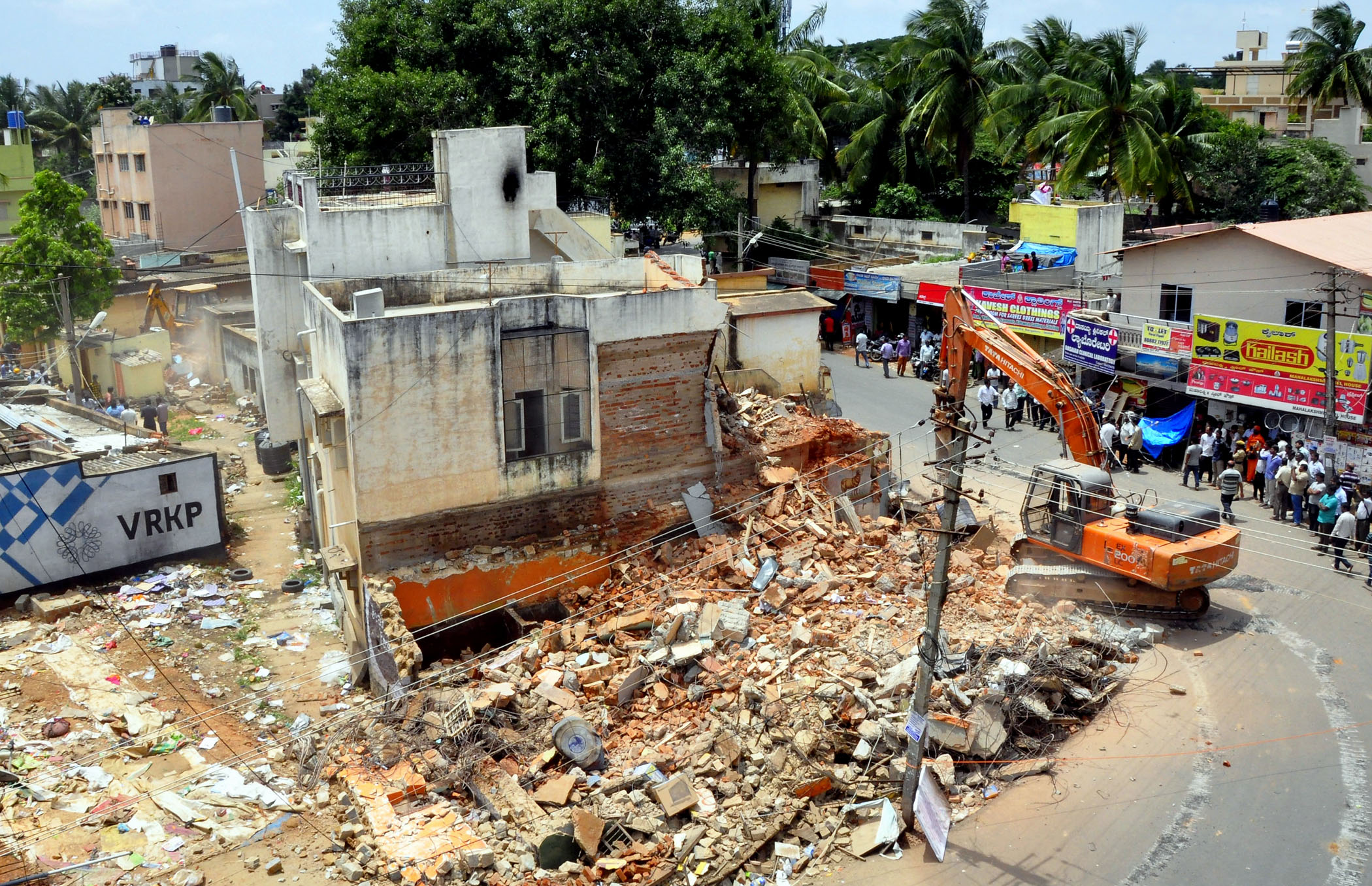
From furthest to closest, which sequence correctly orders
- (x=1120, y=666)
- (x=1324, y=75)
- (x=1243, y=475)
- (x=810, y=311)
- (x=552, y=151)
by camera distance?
1. (x=1324, y=75)
2. (x=552, y=151)
3. (x=810, y=311)
4. (x=1243, y=475)
5. (x=1120, y=666)

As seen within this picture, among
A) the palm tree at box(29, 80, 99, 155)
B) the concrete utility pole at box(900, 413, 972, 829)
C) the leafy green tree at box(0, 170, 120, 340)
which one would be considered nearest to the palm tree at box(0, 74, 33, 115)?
the palm tree at box(29, 80, 99, 155)

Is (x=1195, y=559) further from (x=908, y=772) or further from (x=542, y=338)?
(x=542, y=338)

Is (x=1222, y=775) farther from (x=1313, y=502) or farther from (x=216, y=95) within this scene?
(x=216, y=95)

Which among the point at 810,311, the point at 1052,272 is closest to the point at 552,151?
the point at 810,311

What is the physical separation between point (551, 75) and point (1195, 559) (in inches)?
878

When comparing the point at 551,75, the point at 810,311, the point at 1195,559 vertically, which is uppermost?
the point at 551,75

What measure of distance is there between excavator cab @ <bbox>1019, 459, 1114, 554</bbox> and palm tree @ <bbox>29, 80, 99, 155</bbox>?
193 ft

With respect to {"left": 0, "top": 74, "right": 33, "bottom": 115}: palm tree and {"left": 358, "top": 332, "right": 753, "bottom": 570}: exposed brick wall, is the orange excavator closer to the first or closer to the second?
{"left": 358, "top": 332, "right": 753, "bottom": 570}: exposed brick wall

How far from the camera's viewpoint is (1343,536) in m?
18.7

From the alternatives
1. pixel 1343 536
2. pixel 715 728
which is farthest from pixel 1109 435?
pixel 715 728

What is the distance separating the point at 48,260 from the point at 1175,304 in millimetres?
27766

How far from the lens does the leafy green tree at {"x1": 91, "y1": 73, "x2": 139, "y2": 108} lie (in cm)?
6469

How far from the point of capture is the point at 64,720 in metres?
15.1

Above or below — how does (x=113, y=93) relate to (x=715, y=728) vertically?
above
